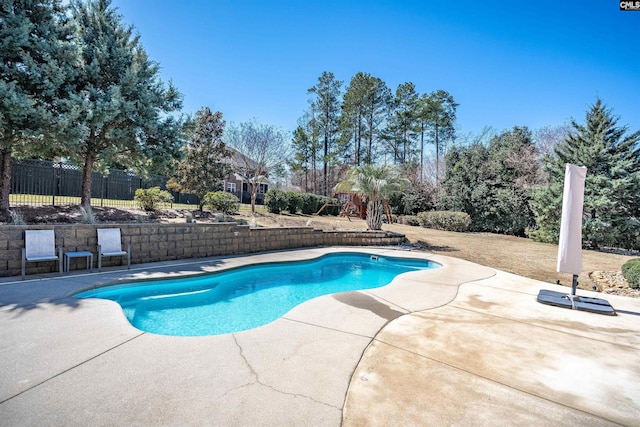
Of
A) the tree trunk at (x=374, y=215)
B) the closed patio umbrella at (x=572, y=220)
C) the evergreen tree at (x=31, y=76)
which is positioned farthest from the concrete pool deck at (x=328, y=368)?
the tree trunk at (x=374, y=215)

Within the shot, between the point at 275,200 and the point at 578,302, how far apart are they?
1462 cm

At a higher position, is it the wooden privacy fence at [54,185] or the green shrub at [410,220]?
the wooden privacy fence at [54,185]

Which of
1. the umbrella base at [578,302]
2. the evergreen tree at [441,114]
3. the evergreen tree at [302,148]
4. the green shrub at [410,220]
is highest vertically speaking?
the evergreen tree at [441,114]

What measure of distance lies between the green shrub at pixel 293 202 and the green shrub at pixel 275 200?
1.44 ft

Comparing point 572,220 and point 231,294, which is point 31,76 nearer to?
point 231,294

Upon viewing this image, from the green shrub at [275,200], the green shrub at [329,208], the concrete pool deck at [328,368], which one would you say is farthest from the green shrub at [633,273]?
the green shrub at [329,208]

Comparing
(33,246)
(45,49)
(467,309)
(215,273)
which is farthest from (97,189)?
(467,309)

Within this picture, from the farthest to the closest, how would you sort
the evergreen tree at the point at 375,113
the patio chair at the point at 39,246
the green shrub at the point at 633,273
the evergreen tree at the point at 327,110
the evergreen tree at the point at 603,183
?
1. the evergreen tree at the point at 327,110
2. the evergreen tree at the point at 375,113
3. the evergreen tree at the point at 603,183
4. the green shrub at the point at 633,273
5. the patio chair at the point at 39,246

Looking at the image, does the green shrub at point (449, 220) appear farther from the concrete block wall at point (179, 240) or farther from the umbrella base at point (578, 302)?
the umbrella base at point (578, 302)

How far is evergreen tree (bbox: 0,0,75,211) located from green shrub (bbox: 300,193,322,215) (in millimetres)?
13348

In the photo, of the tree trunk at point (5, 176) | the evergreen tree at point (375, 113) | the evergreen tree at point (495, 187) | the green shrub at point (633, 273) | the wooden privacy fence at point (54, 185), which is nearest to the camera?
the green shrub at point (633, 273)

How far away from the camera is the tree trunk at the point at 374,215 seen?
1323 cm

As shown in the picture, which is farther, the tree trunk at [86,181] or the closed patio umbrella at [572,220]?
the tree trunk at [86,181]

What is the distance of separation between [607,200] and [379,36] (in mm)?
12035
